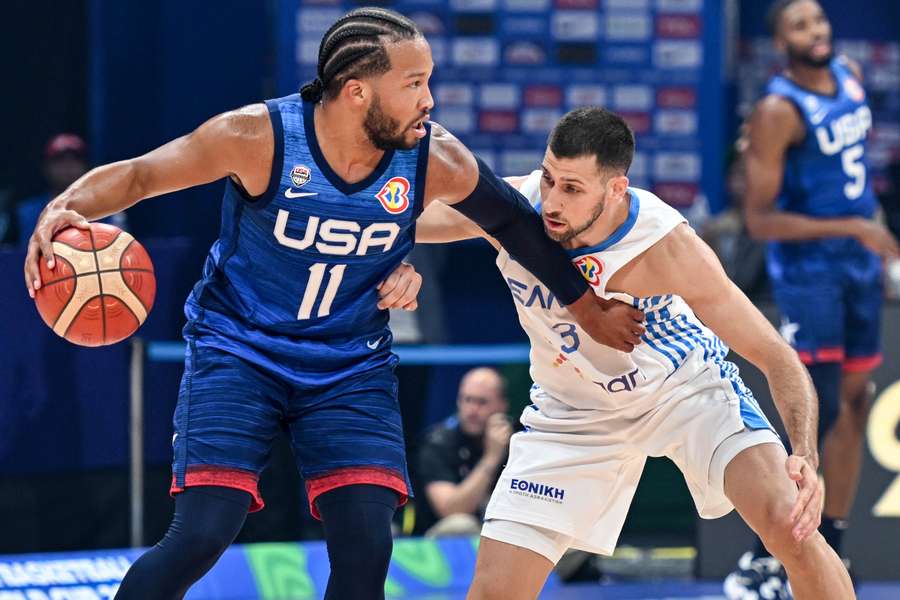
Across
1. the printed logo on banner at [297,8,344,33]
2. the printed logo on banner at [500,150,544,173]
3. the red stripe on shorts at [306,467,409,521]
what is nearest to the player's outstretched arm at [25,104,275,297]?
the red stripe on shorts at [306,467,409,521]

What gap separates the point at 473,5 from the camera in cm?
989

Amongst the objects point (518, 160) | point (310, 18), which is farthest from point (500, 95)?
point (310, 18)

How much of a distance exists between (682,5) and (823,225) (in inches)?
131

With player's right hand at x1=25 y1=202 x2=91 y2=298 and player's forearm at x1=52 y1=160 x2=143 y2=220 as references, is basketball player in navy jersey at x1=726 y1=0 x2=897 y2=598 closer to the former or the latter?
player's forearm at x1=52 y1=160 x2=143 y2=220

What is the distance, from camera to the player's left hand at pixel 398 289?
4562mm

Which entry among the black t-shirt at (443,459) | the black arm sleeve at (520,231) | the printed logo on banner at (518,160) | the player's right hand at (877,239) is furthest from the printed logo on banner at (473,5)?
the black arm sleeve at (520,231)

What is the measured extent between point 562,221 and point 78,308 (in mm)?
1437

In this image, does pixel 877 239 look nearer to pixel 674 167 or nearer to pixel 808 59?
pixel 808 59

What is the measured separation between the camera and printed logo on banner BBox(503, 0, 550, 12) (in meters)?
9.92

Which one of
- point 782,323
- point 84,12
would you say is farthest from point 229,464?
point 84,12

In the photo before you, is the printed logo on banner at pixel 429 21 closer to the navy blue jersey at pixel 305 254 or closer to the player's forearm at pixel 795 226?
the player's forearm at pixel 795 226

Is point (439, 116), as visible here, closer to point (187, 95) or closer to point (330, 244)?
point (187, 95)

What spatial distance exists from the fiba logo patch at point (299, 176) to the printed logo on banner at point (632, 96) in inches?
232

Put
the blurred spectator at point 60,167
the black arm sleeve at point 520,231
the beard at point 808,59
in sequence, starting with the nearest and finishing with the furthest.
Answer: the black arm sleeve at point 520,231 < the beard at point 808,59 < the blurred spectator at point 60,167
